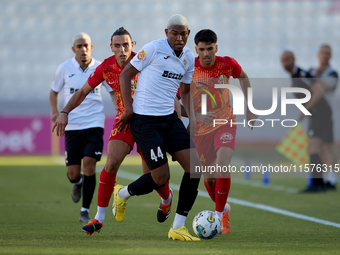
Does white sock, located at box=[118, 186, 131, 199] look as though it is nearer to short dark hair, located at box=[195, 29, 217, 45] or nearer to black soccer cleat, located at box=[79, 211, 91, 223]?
black soccer cleat, located at box=[79, 211, 91, 223]

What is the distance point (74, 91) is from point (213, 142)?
2.22 m

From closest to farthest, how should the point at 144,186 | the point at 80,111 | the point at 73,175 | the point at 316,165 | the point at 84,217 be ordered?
the point at 144,186, the point at 84,217, the point at 80,111, the point at 73,175, the point at 316,165

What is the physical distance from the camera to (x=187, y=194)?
5.37 meters

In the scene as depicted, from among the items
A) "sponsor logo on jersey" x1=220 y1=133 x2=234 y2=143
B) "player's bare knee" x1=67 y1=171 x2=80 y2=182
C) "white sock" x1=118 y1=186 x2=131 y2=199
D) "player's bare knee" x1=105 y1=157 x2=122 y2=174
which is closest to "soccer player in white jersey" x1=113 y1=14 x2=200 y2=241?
"white sock" x1=118 y1=186 x2=131 y2=199

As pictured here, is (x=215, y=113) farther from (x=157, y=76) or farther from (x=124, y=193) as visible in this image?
(x=124, y=193)

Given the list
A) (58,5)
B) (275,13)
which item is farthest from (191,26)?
(58,5)

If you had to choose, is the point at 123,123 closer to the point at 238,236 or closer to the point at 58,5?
the point at 238,236

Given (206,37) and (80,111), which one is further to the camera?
(80,111)

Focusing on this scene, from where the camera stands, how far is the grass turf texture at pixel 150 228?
4492mm

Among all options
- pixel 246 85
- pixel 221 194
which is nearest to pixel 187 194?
pixel 221 194

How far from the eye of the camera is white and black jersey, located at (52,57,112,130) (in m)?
7.33

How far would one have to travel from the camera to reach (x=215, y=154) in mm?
6301

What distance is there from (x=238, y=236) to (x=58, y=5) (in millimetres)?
24495

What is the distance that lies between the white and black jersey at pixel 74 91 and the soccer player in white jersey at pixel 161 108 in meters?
2.11
